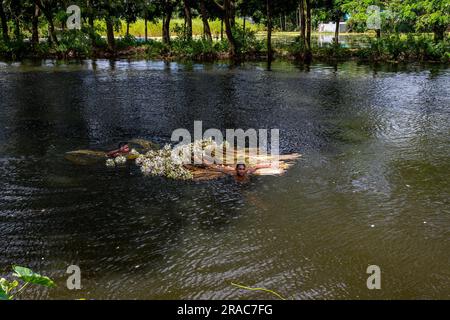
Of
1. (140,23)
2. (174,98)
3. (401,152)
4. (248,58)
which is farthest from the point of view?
(140,23)

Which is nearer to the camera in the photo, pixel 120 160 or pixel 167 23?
pixel 120 160

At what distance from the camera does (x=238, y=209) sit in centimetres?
706

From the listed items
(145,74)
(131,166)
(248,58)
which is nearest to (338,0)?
(248,58)

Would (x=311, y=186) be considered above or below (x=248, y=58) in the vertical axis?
below

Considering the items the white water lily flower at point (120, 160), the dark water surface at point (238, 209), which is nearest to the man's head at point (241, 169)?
the dark water surface at point (238, 209)

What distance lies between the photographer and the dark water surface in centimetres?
533

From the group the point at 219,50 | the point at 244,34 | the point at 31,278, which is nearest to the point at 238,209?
the point at 31,278

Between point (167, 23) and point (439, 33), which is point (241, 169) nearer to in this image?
point (439, 33)

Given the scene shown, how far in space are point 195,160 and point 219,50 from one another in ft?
74.4

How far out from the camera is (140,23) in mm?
59031

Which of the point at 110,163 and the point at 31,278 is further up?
the point at 31,278

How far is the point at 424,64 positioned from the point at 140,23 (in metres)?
40.5

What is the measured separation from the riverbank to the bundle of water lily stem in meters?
21.0
